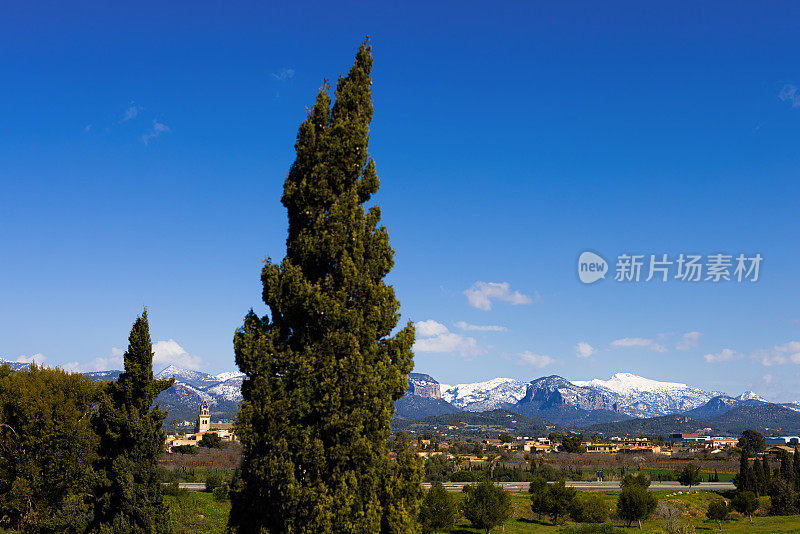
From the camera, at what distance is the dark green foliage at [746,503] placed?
5988 cm

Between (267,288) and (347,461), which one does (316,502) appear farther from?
(267,288)

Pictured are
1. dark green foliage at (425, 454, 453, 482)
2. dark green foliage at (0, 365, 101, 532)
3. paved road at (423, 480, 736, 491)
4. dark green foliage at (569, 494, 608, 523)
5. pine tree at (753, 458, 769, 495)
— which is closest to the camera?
dark green foliage at (0, 365, 101, 532)

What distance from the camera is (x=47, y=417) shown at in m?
36.8

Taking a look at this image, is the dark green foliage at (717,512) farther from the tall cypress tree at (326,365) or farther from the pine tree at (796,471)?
the tall cypress tree at (326,365)

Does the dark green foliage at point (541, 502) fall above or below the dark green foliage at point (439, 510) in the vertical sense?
below

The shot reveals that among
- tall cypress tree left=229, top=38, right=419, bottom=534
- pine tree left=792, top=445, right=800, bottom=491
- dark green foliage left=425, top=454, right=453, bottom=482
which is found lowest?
dark green foliage left=425, top=454, right=453, bottom=482

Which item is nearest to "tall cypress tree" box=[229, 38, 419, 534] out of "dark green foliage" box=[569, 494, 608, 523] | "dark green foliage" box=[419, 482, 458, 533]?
"dark green foliage" box=[419, 482, 458, 533]

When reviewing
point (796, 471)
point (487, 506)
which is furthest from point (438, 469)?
point (796, 471)

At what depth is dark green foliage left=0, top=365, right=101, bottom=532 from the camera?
1411 inches

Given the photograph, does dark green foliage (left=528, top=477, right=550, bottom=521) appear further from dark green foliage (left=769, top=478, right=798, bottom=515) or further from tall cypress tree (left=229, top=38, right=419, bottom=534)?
tall cypress tree (left=229, top=38, right=419, bottom=534)

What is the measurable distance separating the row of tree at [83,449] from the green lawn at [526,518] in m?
8.64

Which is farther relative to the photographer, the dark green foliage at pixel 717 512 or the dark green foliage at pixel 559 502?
the dark green foliage at pixel 717 512

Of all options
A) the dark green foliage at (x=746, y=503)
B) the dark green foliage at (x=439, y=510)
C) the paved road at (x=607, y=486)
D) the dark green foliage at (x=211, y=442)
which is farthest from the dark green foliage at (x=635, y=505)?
the dark green foliage at (x=211, y=442)

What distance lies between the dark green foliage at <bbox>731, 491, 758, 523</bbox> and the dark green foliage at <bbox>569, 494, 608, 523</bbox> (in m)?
16.1
